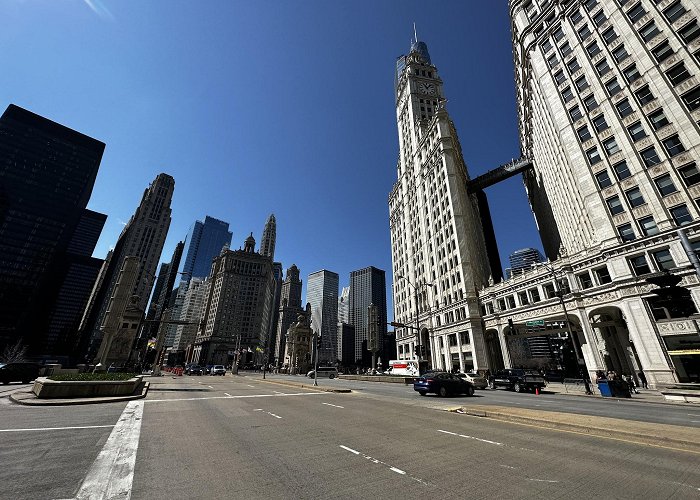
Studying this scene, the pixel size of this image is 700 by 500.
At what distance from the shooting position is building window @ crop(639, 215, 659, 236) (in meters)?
30.5

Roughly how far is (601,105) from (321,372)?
203ft

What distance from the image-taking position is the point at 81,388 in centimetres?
1541

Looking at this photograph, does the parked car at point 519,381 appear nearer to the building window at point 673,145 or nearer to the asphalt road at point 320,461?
the asphalt road at point 320,461

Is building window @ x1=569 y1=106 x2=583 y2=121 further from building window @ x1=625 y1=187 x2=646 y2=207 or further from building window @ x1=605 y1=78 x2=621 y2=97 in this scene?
building window @ x1=625 y1=187 x2=646 y2=207

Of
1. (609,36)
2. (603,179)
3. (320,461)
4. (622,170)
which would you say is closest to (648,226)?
(622,170)

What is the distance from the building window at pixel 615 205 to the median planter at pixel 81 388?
48877mm

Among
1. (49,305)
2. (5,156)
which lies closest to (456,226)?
(5,156)

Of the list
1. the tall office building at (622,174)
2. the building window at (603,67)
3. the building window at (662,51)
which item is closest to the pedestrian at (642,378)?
the tall office building at (622,174)

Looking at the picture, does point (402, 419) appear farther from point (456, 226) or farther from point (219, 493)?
point (456, 226)

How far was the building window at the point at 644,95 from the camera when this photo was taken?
33875 mm

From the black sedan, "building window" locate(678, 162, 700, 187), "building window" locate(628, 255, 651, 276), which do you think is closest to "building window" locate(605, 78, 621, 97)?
"building window" locate(678, 162, 700, 187)

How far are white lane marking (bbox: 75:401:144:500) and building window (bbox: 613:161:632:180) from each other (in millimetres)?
47945

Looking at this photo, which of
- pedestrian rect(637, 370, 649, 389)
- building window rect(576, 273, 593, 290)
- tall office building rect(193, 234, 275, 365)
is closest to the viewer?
pedestrian rect(637, 370, 649, 389)

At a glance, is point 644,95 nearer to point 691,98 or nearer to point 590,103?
point 691,98
